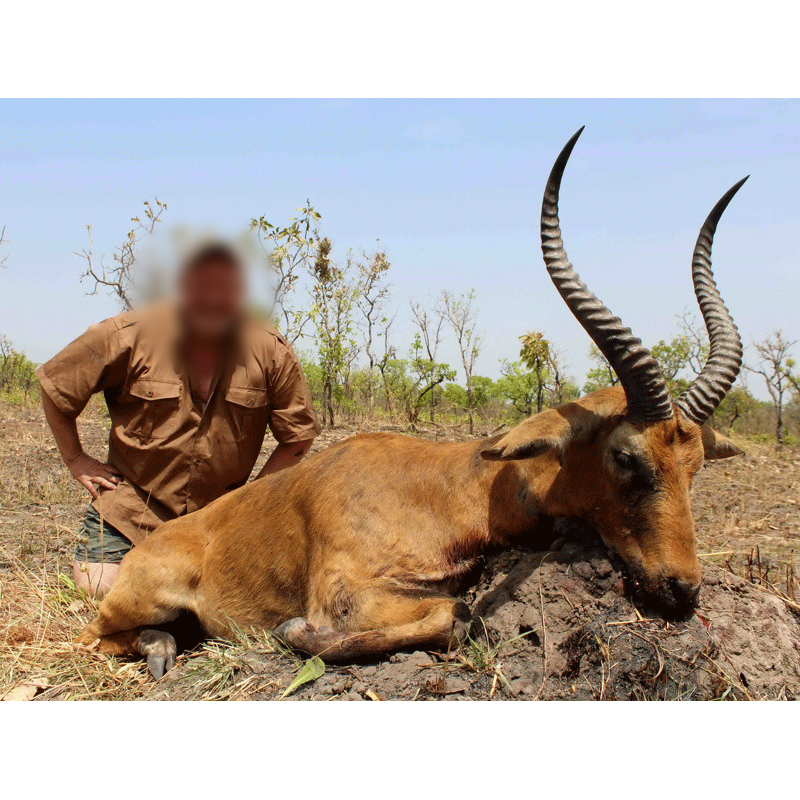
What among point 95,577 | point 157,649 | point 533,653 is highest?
point 533,653

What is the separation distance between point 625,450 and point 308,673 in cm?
192

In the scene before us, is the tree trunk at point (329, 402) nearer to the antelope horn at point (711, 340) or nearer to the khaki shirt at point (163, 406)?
the khaki shirt at point (163, 406)

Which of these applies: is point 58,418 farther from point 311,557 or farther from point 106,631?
point 311,557

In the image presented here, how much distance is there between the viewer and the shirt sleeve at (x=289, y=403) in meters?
5.47

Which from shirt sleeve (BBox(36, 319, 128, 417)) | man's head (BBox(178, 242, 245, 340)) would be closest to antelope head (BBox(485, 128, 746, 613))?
man's head (BBox(178, 242, 245, 340))

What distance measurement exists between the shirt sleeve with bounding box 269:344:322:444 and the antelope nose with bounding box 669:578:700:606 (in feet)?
10.5

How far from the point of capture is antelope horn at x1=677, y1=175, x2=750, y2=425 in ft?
12.5

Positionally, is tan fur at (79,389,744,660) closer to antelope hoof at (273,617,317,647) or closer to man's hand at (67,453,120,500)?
antelope hoof at (273,617,317,647)

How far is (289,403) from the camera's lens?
5.59 m

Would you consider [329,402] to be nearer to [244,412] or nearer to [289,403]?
[289,403]

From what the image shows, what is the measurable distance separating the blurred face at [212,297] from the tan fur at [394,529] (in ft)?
4.00

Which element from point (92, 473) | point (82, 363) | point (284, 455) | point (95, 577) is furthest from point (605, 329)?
point (95, 577)

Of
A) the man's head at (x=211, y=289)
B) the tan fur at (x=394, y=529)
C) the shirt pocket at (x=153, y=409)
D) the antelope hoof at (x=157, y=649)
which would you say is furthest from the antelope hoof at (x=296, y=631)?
the man's head at (x=211, y=289)

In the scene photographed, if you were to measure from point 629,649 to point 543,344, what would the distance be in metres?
13.3
